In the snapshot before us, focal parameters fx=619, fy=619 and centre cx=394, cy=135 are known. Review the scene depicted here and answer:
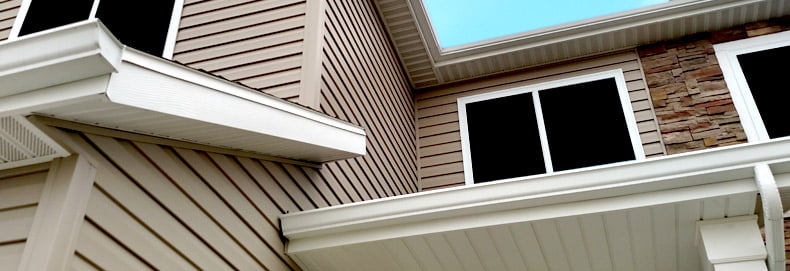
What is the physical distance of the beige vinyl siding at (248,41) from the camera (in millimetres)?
4242

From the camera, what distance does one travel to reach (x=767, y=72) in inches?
224

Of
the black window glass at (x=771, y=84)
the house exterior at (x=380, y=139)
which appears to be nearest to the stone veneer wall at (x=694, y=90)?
the house exterior at (x=380, y=139)

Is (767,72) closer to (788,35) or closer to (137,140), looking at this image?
(788,35)

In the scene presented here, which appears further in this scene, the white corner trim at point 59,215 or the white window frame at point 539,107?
the white window frame at point 539,107

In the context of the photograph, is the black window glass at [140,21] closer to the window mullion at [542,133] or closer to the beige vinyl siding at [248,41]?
the beige vinyl siding at [248,41]

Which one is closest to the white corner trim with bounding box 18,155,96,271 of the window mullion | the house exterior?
the house exterior

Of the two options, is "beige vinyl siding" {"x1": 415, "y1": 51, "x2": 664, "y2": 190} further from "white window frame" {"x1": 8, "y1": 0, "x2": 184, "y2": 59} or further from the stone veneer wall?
"white window frame" {"x1": 8, "y1": 0, "x2": 184, "y2": 59}

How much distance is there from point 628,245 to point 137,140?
2591 mm

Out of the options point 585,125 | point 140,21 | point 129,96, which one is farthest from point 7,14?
point 585,125

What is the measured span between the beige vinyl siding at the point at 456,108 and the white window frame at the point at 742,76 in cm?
72

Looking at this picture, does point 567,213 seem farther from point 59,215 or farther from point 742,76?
point 742,76

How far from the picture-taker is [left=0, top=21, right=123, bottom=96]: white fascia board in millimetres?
1993

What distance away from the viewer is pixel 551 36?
633 cm

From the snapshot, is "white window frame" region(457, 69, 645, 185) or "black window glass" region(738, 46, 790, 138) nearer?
"black window glass" region(738, 46, 790, 138)
